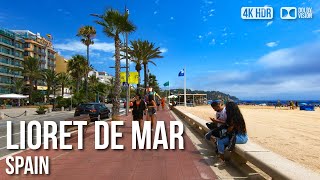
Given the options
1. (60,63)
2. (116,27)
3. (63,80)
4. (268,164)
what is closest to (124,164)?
(268,164)

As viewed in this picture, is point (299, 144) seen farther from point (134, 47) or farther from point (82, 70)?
point (82, 70)

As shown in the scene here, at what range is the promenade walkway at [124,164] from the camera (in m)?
6.92

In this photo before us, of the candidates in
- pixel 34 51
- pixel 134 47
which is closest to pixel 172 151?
pixel 134 47

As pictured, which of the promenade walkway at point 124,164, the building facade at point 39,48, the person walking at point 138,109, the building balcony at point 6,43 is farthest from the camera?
the building facade at point 39,48

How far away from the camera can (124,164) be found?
8.09 meters

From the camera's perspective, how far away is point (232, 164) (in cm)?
793

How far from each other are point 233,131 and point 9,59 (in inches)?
3521

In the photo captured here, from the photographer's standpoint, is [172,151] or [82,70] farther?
[82,70]

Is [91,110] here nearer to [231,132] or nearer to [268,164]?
[231,132]

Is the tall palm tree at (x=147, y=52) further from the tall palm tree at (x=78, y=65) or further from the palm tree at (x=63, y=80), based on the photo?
the palm tree at (x=63, y=80)

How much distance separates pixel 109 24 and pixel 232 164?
16933 mm

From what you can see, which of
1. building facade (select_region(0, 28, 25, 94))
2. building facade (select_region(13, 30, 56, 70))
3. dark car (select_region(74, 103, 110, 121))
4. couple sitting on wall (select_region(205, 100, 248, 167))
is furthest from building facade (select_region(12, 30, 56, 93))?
couple sitting on wall (select_region(205, 100, 248, 167))

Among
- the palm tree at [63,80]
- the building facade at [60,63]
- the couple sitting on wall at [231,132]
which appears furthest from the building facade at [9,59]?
the couple sitting on wall at [231,132]

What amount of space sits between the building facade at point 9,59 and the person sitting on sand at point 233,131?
266ft
